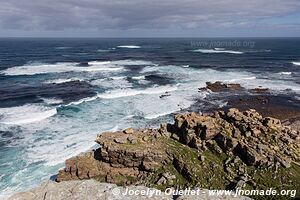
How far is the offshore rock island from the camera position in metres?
23.5

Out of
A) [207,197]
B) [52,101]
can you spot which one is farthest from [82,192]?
[52,101]

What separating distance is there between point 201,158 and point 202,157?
11cm

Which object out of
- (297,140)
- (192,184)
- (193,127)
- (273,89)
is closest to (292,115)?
(273,89)

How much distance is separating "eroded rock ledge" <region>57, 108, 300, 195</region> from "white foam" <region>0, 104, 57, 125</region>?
62.0ft

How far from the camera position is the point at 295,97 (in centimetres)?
5469

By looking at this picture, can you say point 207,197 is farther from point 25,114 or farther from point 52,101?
point 52,101

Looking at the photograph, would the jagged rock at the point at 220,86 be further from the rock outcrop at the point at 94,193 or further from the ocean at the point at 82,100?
the rock outcrop at the point at 94,193

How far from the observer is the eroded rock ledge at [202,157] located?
23547 mm

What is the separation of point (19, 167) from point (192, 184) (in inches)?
619

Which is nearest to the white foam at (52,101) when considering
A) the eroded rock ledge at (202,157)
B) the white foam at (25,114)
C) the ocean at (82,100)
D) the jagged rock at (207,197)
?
the ocean at (82,100)

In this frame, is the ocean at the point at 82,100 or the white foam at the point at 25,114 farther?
the white foam at the point at 25,114

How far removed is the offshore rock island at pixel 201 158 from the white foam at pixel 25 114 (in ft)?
61.9

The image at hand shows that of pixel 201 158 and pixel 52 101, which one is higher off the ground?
pixel 201 158

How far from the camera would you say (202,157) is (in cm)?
2503
